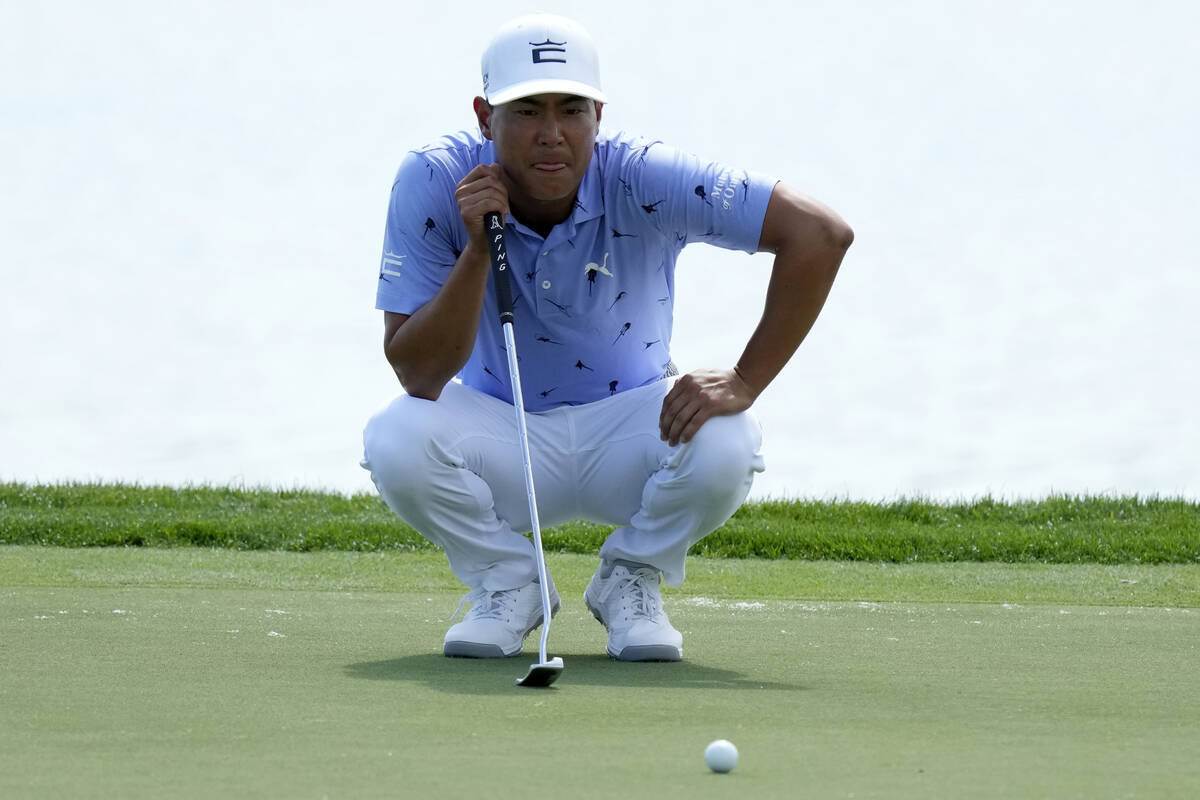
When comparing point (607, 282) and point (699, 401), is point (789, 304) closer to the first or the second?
point (699, 401)

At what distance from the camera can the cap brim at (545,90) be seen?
3.01 metres

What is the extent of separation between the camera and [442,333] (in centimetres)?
317

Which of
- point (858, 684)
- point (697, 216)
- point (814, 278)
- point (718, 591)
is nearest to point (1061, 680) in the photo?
point (858, 684)

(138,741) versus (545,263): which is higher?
(545,263)

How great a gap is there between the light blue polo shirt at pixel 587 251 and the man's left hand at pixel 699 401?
0.28 m

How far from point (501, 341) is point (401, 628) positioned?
2.31ft

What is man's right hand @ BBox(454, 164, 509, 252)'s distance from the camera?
3.06 metres

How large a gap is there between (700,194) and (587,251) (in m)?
0.30

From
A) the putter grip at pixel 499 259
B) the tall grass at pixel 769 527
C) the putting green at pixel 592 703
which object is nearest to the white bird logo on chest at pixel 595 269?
the putter grip at pixel 499 259

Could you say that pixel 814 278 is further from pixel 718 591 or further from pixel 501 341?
pixel 718 591

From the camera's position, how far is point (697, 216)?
3201 mm

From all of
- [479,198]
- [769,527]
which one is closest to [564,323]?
[479,198]

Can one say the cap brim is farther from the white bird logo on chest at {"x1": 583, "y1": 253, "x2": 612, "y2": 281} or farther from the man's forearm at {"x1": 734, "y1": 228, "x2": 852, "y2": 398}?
the man's forearm at {"x1": 734, "y1": 228, "x2": 852, "y2": 398}

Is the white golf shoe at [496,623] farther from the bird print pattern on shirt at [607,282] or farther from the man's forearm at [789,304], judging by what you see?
the man's forearm at [789,304]
